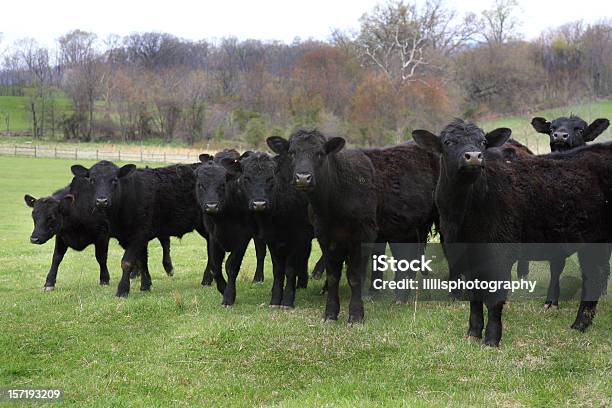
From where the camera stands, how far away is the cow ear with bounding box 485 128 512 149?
7.68 m

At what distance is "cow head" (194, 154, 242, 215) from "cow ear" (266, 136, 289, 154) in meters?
1.15

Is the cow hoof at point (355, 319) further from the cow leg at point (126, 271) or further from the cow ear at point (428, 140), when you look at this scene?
the cow leg at point (126, 271)

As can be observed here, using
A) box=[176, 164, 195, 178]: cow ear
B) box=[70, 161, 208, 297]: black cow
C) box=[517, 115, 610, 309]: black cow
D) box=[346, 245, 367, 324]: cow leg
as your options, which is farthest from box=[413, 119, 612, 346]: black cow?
box=[176, 164, 195, 178]: cow ear

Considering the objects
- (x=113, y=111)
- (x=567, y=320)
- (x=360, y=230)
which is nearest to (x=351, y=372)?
(x=360, y=230)

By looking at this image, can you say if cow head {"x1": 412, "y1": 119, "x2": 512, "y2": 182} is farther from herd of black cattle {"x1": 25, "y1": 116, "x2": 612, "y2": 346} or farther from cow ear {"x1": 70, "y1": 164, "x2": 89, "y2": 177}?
cow ear {"x1": 70, "y1": 164, "x2": 89, "y2": 177}

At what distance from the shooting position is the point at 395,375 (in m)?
6.85

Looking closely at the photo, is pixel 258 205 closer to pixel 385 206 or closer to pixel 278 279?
pixel 278 279

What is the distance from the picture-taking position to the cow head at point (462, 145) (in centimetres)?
706

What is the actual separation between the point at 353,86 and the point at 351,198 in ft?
218

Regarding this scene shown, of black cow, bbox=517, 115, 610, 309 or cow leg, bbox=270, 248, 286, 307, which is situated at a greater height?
black cow, bbox=517, 115, 610, 309

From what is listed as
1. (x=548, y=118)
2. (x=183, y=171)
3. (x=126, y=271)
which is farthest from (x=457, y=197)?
(x=548, y=118)

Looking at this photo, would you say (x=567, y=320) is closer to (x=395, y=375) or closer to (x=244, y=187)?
(x=395, y=375)

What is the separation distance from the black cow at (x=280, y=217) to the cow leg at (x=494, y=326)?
303 cm

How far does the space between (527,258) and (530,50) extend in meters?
82.7
